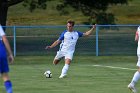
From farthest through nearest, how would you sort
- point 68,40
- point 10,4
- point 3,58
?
1. point 10,4
2. point 68,40
3. point 3,58

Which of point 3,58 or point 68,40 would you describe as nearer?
point 3,58

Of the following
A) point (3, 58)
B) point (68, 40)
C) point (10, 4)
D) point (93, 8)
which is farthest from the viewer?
point (93, 8)

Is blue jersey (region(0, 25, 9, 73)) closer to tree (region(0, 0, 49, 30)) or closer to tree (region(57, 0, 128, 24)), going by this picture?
tree (region(0, 0, 49, 30))

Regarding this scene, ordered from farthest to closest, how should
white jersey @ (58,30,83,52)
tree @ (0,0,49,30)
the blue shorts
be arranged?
tree @ (0,0,49,30) < white jersey @ (58,30,83,52) < the blue shorts

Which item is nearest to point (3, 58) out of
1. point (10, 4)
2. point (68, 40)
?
point (68, 40)

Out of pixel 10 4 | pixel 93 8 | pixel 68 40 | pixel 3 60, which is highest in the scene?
pixel 3 60

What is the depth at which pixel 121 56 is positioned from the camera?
34.6 m

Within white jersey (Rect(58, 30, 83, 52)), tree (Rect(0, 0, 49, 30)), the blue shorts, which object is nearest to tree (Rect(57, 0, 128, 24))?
tree (Rect(0, 0, 49, 30))

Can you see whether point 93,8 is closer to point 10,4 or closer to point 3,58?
point 10,4

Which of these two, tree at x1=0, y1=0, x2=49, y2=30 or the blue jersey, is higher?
the blue jersey

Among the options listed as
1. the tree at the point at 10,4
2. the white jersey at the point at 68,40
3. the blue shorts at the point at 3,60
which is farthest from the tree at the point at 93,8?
the blue shorts at the point at 3,60

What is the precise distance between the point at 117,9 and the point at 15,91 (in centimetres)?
6926

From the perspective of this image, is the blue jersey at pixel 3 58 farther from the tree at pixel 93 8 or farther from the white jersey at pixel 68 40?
the tree at pixel 93 8

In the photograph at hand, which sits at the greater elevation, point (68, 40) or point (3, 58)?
point (3, 58)
